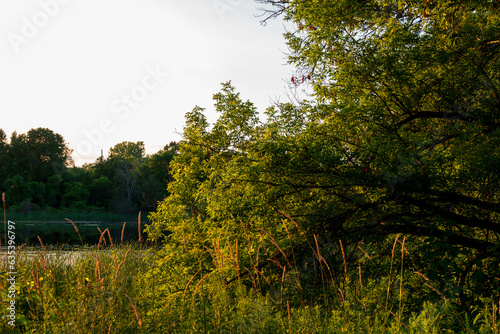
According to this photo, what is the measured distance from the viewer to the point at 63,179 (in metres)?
55.1

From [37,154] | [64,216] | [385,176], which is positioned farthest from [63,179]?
[385,176]

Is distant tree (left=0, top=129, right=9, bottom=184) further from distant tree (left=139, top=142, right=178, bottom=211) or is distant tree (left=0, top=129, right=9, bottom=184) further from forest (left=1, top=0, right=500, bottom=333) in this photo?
forest (left=1, top=0, right=500, bottom=333)

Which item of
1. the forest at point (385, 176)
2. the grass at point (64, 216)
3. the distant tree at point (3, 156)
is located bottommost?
the grass at point (64, 216)

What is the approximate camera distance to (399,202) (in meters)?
5.88

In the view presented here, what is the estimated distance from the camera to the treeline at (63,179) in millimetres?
48594

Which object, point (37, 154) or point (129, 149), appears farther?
point (129, 149)

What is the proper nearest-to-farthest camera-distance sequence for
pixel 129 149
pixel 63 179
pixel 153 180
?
pixel 153 180 < pixel 63 179 < pixel 129 149

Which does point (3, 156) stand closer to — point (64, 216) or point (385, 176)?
point (64, 216)

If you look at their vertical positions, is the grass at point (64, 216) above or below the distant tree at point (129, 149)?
below

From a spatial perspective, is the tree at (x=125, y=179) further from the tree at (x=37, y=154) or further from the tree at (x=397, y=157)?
the tree at (x=397, y=157)

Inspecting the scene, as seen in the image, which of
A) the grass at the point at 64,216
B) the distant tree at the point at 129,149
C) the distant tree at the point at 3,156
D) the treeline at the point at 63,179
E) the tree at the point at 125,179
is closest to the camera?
the grass at the point at 64,216

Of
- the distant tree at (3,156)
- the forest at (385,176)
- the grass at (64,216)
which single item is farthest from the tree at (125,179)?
the forest at (385,176)

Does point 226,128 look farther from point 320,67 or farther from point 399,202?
point 399,202

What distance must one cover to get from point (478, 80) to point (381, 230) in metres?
2.65
